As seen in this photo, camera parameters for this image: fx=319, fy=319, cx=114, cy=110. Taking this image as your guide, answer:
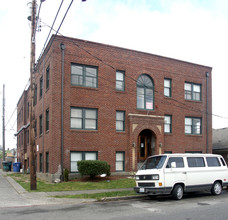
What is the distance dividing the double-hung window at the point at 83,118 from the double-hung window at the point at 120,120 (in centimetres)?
177

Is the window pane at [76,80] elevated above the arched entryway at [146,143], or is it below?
above

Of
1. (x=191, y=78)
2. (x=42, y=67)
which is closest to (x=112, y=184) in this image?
(x=42, y=67)

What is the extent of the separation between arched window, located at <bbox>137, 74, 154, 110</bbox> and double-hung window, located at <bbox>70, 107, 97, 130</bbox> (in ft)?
12.7

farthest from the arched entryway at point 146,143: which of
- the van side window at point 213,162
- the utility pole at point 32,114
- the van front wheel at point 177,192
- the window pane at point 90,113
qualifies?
the van front wheel at point 177,192

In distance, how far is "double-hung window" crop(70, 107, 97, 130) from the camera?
21.3 meters

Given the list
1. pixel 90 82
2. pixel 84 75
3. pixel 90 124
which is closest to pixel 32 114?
pixel 90 124

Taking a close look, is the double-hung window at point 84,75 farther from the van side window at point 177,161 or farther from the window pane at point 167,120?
the van side window at point 177,161

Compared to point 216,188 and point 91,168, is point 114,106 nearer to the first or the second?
point 91,168

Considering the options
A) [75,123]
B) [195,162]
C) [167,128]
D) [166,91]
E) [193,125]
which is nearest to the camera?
[195,162]

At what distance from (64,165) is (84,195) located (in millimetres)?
6824

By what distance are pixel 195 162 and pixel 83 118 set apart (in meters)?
9.51

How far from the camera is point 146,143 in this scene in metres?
24.5

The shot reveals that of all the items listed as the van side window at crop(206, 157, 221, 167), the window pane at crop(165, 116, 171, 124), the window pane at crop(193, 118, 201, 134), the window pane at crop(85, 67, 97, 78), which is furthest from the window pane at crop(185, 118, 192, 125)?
the van side window at crop(206, 157, 221, 167)

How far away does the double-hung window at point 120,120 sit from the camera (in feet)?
75.4
